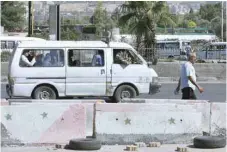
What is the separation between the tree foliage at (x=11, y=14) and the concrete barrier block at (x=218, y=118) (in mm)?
66395

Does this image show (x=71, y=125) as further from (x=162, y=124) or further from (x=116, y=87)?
(x=116, y=87)

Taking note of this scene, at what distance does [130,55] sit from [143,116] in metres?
5.84

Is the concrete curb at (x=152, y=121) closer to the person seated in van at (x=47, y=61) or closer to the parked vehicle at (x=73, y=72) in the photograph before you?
the parked vehicle at (x=73, y=72)

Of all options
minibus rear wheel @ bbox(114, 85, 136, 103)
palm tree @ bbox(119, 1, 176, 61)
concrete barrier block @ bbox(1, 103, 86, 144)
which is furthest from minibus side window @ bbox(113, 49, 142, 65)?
palm tree @ bbox(119, 1, 176, 61)

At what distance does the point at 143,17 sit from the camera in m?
31.8

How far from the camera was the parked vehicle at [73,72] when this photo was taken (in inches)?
589

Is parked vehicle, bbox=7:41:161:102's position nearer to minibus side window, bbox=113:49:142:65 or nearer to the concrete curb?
minibus side window, bbox=113:49:142:65

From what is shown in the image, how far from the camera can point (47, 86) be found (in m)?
15.1

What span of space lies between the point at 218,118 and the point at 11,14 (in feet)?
229

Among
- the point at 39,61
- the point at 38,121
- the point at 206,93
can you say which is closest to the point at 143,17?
the point at 206,93

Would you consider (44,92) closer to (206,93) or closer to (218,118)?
(218,118)

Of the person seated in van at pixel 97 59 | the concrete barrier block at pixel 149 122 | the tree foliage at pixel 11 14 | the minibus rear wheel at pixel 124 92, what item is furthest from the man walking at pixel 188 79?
the tree foliage at pixel 11 14

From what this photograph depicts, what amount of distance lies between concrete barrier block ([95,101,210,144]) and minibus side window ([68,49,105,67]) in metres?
5.54

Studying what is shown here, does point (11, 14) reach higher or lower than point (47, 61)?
higher
